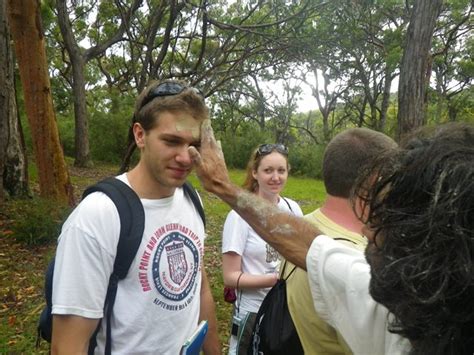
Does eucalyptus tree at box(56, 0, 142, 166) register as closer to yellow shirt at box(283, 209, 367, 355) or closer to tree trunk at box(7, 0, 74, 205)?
tree trunk at box(7, 0, 74, 205)

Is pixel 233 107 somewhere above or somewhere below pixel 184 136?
above

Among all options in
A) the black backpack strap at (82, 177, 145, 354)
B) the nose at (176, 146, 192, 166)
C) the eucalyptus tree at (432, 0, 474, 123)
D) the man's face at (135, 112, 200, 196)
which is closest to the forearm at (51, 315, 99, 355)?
the black backpack strap at (82, 177, 145, 354)

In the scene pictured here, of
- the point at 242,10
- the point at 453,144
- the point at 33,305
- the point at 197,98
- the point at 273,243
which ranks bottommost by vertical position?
the point at 33,305

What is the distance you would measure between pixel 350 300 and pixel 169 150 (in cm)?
104

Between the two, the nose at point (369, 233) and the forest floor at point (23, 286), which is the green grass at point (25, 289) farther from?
the nose at point (369, 233)

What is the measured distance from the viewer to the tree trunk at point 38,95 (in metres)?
6.19

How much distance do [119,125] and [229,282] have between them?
16643 millimetres

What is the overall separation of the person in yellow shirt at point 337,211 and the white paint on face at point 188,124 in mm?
586

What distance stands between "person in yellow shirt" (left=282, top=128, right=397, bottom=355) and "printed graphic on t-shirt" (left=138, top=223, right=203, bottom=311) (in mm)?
436

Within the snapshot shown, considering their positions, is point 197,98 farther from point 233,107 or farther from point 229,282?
point 233,107

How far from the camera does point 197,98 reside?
1.98 metres

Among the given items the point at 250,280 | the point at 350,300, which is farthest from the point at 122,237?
the point at 250,280

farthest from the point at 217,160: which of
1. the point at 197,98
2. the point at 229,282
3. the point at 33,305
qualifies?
the point at 33,305

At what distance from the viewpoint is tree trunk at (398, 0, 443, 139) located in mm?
5160
